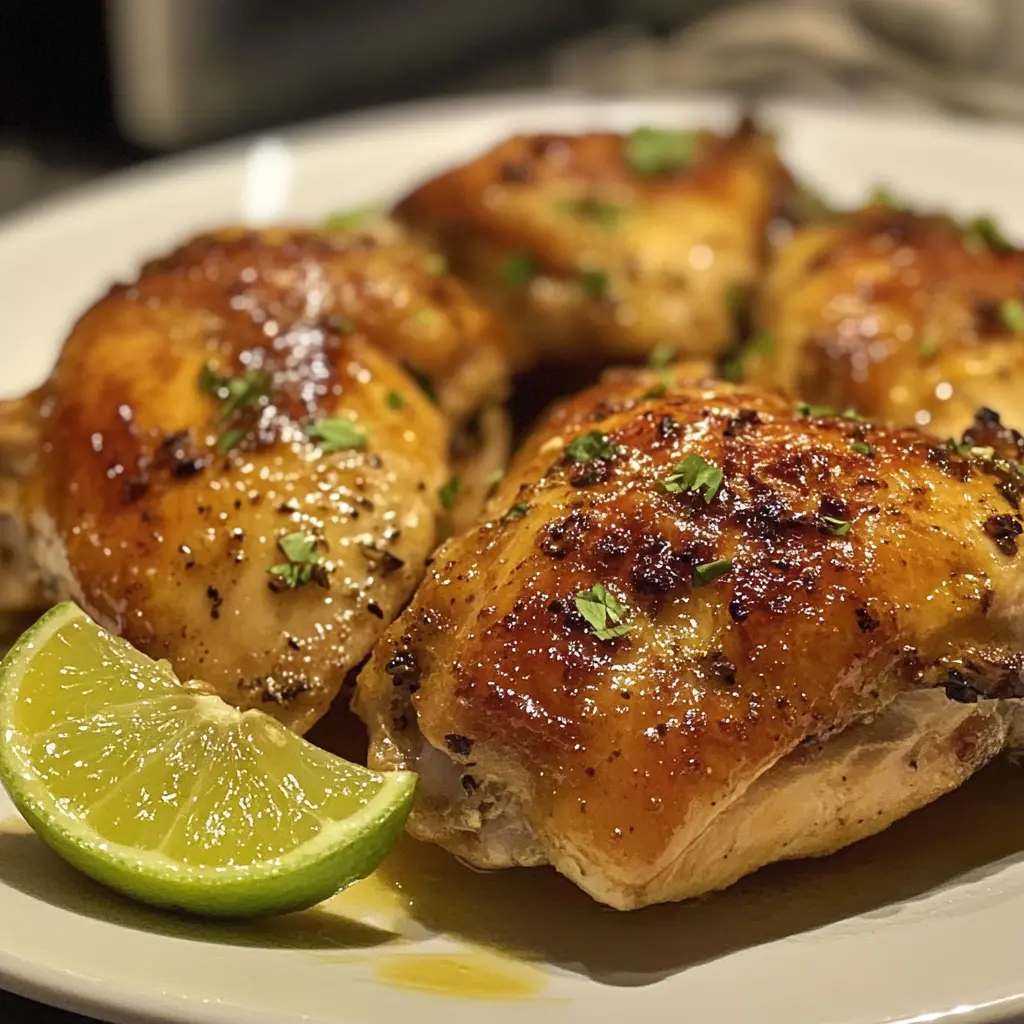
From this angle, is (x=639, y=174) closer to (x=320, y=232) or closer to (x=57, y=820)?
(x=320, y=232)

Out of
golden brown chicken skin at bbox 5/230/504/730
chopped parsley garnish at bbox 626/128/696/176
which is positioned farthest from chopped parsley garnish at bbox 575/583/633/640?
chopped parsley garnish at bbox 626/128/696/176

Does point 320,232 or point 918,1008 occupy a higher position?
point 320,232

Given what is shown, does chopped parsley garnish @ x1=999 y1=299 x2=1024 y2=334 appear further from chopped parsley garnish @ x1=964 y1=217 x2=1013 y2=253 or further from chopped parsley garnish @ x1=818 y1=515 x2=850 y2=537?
chopped parsley garnish @ x1=818 y1=515 x2=850 y2=537

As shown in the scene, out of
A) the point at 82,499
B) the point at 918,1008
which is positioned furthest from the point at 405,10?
the point at 918,1008

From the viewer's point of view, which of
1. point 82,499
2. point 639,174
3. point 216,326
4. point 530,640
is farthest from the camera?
point 639,174

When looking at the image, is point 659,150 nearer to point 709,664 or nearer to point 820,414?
point 820,414

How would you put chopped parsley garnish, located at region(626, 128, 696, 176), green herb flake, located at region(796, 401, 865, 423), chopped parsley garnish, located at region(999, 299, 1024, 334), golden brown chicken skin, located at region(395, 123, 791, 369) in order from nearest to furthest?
green herb flake, located at region(796, 401, 865, 423) < chopped parsley garnish, located at region(999, 299, 1024, 334) < golden brown chicken skin, located at region(395, 123, 791, 369) < chopped parsley garnish, located at region(626, 128, 696, 176)
